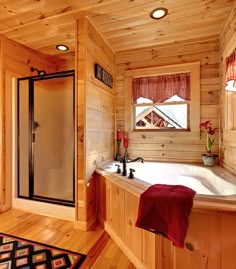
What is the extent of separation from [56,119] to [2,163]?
3.17 ft

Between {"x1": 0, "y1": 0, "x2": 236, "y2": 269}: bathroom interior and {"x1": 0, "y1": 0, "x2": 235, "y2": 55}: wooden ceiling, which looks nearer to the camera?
{"x1": 0, "y1": 0, "x2": 235, "y2": 55}: wooden ceiling

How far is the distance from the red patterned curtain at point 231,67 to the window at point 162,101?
609 millimetres

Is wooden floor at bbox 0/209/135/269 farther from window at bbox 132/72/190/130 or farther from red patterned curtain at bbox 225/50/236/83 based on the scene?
red patterned curtain at bbox 225/50/236/83

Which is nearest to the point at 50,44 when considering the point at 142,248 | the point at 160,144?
the point at 160,144

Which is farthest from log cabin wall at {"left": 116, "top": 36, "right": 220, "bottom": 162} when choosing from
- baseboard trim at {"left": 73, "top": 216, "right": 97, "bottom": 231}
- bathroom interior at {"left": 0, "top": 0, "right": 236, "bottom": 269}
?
baseboard trim at {"left": 73, "top": 216, "right": 97, "bottom": 231}

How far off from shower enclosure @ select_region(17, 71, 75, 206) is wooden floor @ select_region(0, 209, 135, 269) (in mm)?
252

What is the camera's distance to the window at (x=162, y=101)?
103 inches

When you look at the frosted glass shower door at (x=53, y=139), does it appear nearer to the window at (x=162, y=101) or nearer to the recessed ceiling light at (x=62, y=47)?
the recessed ceiling light at (x=62, y=47)

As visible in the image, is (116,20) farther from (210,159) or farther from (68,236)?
(68,236)

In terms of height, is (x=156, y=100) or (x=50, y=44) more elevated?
(x=50, y=44)

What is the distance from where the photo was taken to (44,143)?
2377mm

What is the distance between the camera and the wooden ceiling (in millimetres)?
1779

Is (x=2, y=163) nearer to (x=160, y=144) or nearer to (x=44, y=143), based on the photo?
(x=44, y=143)

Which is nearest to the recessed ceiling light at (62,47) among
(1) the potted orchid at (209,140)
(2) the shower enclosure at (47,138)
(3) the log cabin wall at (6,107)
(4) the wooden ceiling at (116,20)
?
(4) the wooden ceiling at (116,20)
